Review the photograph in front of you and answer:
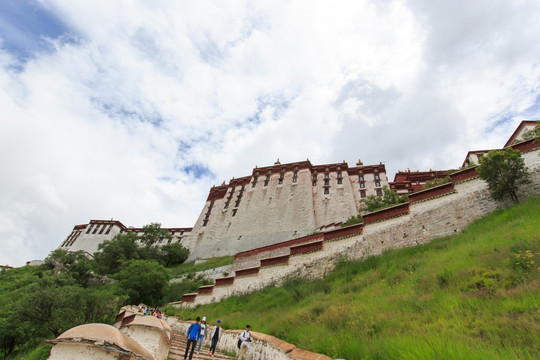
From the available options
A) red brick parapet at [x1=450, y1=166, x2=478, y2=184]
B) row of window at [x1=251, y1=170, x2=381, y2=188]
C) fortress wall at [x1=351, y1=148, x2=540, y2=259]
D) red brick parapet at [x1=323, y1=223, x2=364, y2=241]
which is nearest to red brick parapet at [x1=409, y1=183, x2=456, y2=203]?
fortress wall at [x1=351, y1=148, x2=540, y2=259]

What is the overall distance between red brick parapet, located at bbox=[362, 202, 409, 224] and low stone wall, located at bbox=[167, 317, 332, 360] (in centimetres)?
830

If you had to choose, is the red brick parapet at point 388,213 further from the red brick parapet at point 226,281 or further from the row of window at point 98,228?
the row of window at point 98,228

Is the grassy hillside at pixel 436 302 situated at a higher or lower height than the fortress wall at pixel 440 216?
lower

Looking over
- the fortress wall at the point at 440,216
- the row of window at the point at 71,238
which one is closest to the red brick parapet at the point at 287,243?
the fortress wall at the point at 440,216

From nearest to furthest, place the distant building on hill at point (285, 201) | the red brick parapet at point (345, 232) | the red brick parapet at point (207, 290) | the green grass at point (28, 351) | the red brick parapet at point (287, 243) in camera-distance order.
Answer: the green grass at point (28, 351) < the red brick parapet at point (345, 232) < the red brick parapet at point (287, 243) < the red brick parapet at point (207, 290) < the distant building on hill at point (285, 201)

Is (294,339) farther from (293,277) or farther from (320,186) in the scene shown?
(320,186)

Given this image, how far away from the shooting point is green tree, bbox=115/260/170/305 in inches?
871

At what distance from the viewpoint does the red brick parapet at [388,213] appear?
45.2ft

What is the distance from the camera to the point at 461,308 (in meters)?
5.51

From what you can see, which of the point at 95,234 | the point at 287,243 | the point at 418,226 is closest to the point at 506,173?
the point at 418,226

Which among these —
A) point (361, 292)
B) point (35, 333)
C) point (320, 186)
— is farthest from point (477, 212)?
point (320, 186)

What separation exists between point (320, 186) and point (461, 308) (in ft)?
135

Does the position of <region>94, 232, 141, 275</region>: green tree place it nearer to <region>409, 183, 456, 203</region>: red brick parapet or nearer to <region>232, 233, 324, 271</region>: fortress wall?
<region>232, 233, 324, 271</region>: fortress wall

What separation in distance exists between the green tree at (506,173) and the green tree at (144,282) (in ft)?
72.8
